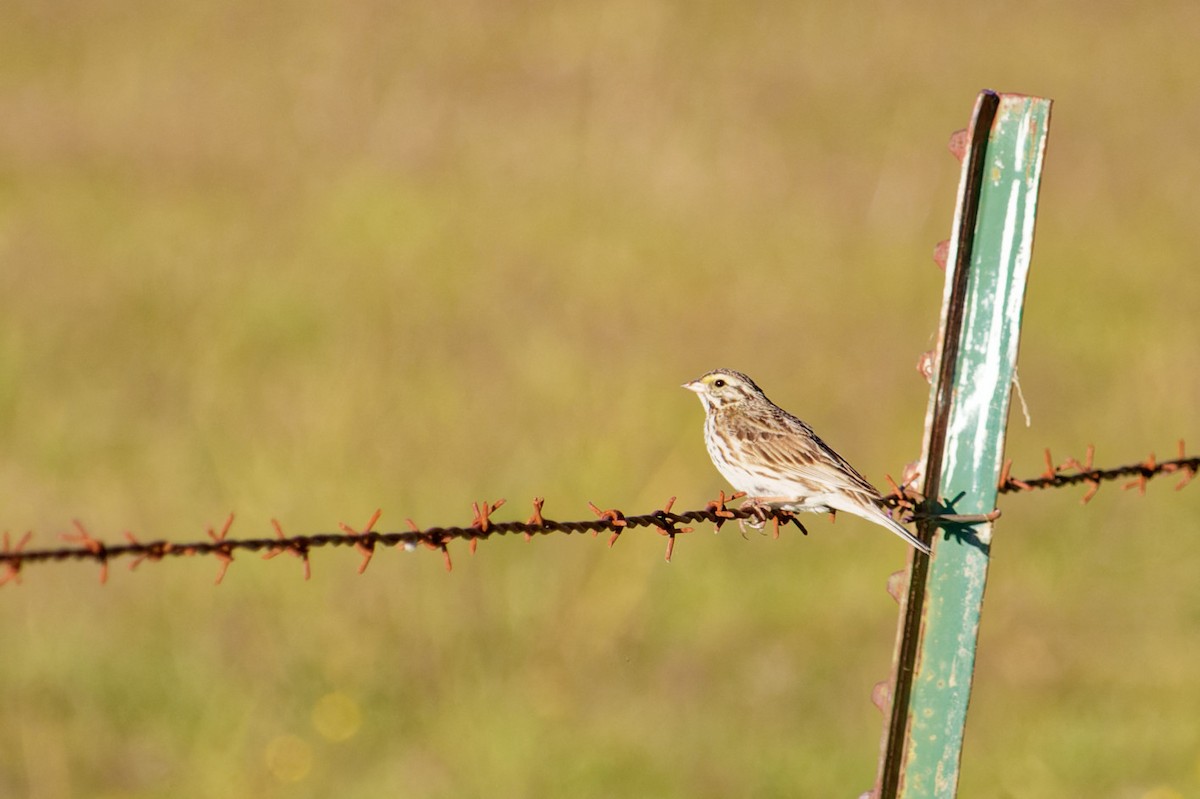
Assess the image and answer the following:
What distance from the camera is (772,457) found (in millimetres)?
6512

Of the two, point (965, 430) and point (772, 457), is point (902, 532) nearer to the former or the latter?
point (965, 430)

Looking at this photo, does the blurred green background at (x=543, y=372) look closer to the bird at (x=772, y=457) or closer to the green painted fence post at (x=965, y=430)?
the bird at (x=772, y=457)

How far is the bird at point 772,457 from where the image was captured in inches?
238

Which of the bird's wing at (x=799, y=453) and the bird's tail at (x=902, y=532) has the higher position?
the bird's wing at (x=799, y=453)

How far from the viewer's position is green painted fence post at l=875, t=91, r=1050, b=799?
459cm

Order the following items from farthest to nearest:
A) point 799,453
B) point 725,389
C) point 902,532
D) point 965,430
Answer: point 725,389, point 799,453, point 902,532, point 965,430

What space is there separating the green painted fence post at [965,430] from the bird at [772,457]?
0.79 m

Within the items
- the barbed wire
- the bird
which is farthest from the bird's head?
the barbed wire

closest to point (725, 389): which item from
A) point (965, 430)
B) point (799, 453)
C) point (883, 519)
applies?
point (799, 453)

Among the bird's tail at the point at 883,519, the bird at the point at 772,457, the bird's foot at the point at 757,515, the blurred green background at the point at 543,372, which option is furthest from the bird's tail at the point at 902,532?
the blurred green background at the point at 543,372

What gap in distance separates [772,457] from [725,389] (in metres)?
0.77

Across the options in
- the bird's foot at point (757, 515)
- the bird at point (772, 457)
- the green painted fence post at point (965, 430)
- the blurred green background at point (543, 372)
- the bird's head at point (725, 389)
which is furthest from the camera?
the blurred green background at point (543, 372)

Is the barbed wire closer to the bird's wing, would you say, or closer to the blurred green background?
the bird's wing

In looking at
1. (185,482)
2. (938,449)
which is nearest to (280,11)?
(185,482)
